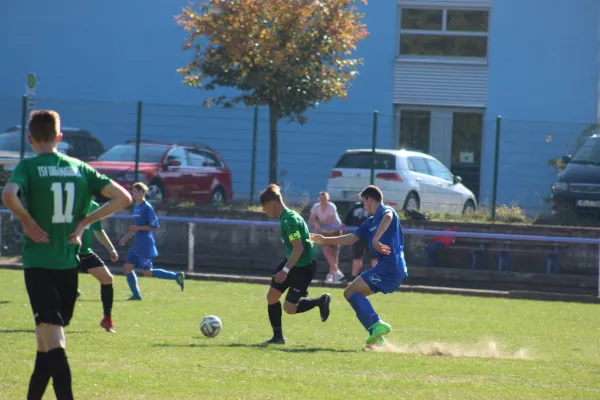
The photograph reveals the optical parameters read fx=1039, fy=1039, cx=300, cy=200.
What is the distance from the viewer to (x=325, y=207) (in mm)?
20422

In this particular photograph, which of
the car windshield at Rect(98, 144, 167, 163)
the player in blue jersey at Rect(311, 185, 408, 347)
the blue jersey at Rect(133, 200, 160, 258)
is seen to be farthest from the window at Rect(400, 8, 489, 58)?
the player in blue jersey at Rect(311, 185, 408, 347)

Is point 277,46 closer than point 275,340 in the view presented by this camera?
No

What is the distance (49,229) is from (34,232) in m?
0.13

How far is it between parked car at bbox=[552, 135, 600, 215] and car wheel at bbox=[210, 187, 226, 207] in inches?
281

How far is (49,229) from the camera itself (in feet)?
19.9

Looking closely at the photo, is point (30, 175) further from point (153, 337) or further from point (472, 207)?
point (472, 207)

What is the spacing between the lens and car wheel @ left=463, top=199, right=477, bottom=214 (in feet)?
73.5

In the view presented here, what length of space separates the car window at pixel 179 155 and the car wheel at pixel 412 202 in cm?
503

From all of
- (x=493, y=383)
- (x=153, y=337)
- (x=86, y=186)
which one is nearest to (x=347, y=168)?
(x=153, y=337)

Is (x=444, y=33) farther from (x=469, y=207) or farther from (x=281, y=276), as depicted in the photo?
(x=281, y=276)

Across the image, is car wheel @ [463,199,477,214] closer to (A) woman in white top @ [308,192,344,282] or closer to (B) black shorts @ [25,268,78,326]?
(A) woman in white top @ [308,192,344,282]

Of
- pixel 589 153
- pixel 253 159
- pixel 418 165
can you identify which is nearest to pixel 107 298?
pixel 253 159

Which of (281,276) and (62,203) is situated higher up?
(62,203)

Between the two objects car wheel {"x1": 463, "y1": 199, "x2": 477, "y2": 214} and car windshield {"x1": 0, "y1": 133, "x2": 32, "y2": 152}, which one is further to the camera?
car windshield {"x1": 0, "y1": 133, "x2": 32, "y2": 152}
